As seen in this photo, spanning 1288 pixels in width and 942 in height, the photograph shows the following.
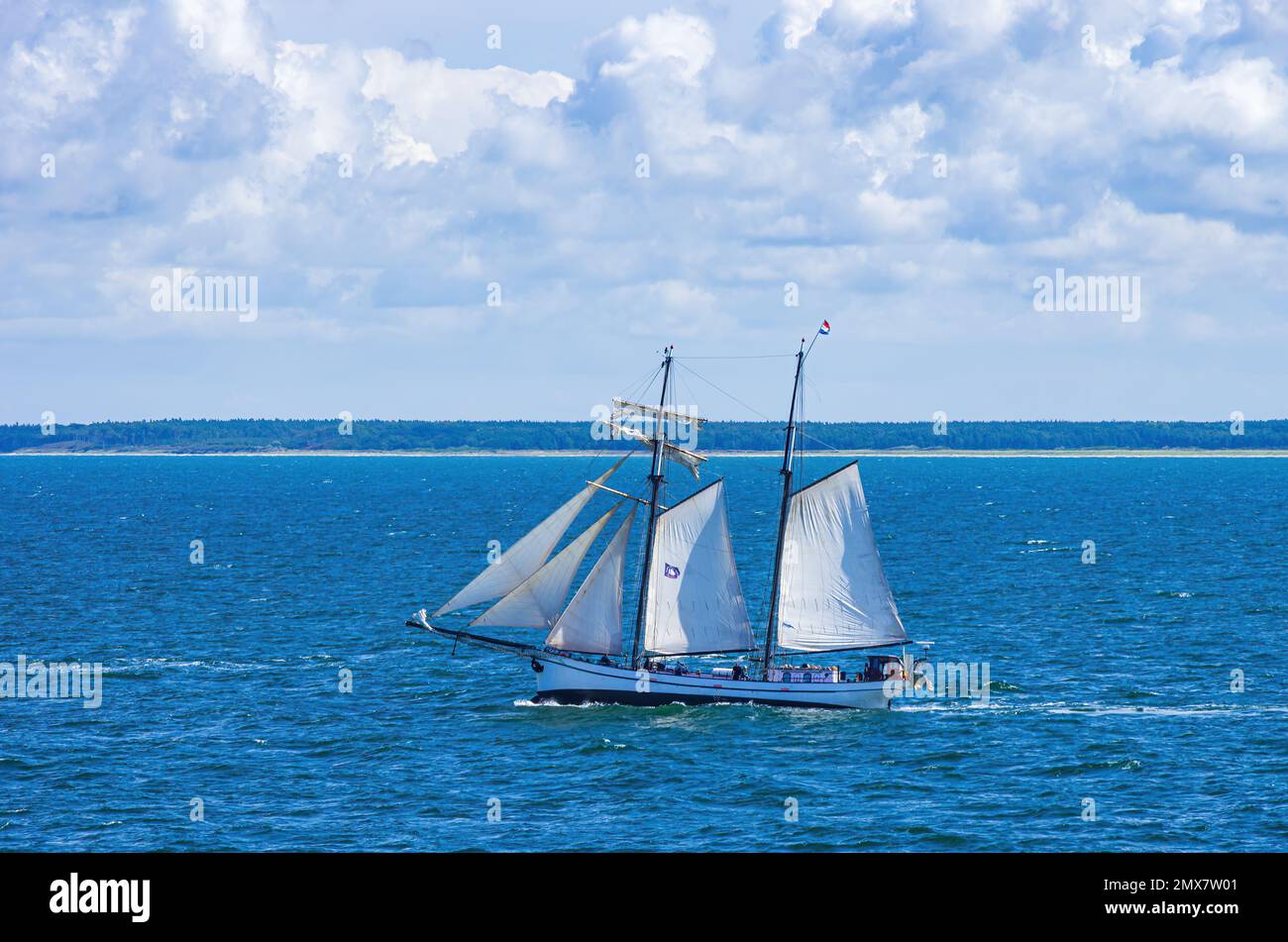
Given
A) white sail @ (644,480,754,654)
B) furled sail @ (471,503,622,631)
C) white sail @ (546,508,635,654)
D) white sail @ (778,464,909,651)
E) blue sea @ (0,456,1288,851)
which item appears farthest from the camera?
white sail @ (778,464,909,651)

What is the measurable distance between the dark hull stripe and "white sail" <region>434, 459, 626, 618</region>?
5.42 meters

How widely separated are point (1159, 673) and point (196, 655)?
147 feet

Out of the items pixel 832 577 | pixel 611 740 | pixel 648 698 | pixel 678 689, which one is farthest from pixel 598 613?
pixel 832 577

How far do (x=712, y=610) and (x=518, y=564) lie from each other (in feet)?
27.9

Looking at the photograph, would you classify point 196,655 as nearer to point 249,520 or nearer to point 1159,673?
point 1159,673

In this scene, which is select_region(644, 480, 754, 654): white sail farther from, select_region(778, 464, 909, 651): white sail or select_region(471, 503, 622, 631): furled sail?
select_region(471, 503, 622, 631): furled sail

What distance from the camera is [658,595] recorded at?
185 ft

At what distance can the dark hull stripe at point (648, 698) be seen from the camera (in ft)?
183

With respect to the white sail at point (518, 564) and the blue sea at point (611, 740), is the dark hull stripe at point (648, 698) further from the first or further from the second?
the white sail at point (518, 564)

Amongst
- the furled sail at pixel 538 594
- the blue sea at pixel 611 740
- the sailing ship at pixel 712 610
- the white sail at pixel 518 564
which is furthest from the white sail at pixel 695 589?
the white sail at pixel 518 564

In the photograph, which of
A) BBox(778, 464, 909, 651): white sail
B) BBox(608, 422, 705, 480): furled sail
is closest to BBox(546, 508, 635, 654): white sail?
BBox(608, 422, 705, 480): furled sail

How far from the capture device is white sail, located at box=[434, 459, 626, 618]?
52.8 meters

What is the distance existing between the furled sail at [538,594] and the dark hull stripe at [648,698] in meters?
3.53
